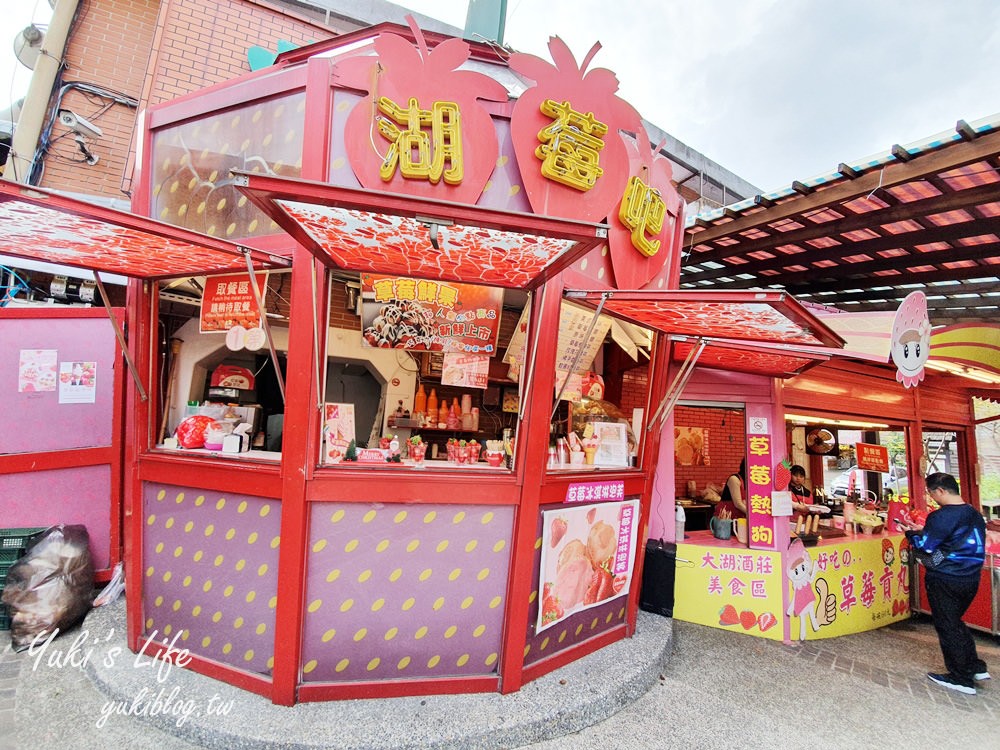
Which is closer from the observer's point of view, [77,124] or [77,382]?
[77,382]

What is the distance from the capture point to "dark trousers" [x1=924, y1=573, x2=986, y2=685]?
4.84 meters

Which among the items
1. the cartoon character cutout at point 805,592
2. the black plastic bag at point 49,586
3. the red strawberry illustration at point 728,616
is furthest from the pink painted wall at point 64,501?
the cartoon character cutout at point 805,592

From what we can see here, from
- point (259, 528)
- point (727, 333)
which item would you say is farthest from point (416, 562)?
point (727, 333)

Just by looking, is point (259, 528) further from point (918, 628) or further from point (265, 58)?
point (918, 628)

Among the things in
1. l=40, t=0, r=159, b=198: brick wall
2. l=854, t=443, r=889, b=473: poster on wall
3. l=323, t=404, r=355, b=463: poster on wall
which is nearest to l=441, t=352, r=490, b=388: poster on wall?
l=323, t=404, r=355, b=463: poster on wall

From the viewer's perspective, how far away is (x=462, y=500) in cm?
379

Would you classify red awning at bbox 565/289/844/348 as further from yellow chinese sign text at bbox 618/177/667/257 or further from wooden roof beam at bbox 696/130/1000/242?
wooden roof beam at bbox 696/130/1000/242

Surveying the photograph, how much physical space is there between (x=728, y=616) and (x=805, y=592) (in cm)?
98

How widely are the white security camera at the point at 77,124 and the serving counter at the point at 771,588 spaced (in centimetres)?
987

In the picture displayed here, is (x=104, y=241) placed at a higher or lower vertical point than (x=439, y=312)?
higher

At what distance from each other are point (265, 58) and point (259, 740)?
25.7 ft

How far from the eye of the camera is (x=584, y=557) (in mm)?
4383

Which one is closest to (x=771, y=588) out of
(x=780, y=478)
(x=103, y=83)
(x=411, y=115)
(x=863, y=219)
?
(x=780, y=478)

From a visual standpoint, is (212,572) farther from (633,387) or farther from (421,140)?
(633,387)
